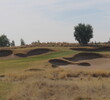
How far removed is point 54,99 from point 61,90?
1838 millimetres

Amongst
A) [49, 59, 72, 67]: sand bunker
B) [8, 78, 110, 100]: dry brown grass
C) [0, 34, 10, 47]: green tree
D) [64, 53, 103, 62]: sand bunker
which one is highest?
[0, 34, 10, 47]: green tree

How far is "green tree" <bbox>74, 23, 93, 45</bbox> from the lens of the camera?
257 feet

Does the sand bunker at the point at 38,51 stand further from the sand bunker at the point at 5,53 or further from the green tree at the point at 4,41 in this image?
the green tree at the point at 4,41

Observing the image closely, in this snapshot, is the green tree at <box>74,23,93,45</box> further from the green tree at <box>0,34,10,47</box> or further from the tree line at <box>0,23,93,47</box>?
A: the green tree at <box>0,34,10,47</box>

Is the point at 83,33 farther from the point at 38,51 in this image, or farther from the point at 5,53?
the point at 5,53

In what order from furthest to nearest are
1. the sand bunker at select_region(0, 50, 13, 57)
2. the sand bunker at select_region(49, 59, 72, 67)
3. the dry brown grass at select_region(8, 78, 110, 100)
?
1. the sand bunker at select_region(0, 50, 13, 57)
2. the sand bunker at select_region(49, 59, 72, 67)
3. the dry brown grass at select_region(8, 78, 110, 100)

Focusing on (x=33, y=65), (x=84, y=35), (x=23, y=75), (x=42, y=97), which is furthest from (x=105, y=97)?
(x=84, y=35)

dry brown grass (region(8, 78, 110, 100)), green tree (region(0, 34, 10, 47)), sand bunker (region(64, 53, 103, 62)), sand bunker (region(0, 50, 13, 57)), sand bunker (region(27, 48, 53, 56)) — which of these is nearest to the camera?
dry brown grass (region(8, 78, 110, 100))

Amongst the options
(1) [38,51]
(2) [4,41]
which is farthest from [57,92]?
(2) [4,41]

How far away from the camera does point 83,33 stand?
7806 centimetres

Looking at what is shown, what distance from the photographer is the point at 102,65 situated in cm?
3662

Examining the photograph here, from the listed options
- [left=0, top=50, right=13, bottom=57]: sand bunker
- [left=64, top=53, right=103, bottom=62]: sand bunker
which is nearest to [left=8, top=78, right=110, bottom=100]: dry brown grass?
[left=64, top=53, right=103, bottom=62]: sand bunker

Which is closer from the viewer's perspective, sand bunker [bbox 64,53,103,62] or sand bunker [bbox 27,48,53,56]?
sand bunker [bbox 64,53,103,62]

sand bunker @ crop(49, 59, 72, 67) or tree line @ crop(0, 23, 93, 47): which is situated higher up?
tree line @ crop(0, 23, 93, 47)
